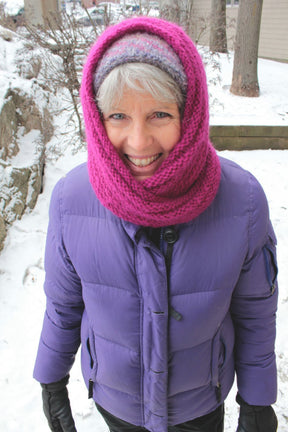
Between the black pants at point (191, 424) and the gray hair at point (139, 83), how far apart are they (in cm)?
122

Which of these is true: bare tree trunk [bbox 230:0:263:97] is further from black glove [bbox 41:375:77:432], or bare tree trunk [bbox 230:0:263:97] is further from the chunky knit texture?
black glove [bbox 41:375:77:432]

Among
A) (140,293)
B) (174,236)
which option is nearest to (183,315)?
(140,293)

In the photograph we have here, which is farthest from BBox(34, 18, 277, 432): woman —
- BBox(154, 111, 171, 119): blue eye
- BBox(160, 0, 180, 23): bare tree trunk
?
BBox(160, 0, 180, 23): bare tree trunk

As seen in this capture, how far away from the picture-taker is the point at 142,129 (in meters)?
1.03

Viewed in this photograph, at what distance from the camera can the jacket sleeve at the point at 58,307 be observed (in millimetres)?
1269

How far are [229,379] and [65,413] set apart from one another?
0.70 meters

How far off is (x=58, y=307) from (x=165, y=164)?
71 centimetres

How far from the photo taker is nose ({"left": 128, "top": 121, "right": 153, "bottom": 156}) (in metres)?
1.03

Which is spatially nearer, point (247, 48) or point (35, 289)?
point (35, 289)

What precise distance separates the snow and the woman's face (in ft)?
6.56

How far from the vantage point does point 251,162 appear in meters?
5.41

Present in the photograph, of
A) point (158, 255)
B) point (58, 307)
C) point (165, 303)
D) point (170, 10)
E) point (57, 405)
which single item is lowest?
point (57, 405)

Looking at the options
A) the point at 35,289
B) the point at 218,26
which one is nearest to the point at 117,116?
the point at 35,289

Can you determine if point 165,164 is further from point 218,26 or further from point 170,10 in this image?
point 218,26
